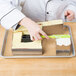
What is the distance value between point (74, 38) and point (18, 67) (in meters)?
0.33

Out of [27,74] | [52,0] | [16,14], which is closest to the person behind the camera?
[27,74]

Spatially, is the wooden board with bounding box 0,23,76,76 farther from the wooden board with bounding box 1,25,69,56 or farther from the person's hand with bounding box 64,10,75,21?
the person's hand with bounding box 64,10,75,21

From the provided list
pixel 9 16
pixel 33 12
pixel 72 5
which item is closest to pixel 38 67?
pixel 9 16

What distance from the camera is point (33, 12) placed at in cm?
105

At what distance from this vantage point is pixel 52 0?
1.01 meters

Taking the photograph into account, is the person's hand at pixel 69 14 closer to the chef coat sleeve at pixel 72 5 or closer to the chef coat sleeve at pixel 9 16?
the chef coat sleeve at pixel 72 5

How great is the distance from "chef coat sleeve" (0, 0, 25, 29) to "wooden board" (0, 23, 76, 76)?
7.3 inches

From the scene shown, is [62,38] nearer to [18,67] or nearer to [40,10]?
[18,67]

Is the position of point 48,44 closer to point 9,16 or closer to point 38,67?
point 38,67

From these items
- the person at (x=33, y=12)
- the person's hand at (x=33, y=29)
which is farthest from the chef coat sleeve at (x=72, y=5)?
the person's hand at (x=33, y=29)

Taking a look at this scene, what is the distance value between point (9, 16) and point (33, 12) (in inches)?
11.1

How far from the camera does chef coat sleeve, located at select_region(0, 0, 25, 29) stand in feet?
2.59

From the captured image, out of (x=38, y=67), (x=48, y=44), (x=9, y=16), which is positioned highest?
(x=9, y=16)

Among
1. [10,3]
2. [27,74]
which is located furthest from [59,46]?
[10,3]
